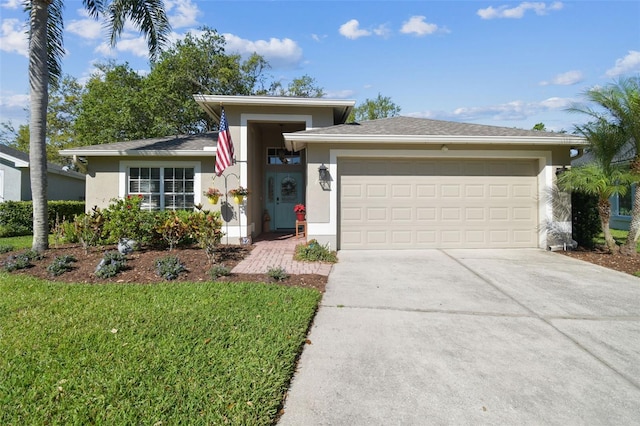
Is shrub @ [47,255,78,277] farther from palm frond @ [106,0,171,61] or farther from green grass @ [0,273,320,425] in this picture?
palm frond @ [106,0,171,61]

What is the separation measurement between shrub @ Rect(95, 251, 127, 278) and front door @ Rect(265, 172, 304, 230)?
6.87 meters

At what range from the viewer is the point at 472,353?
332 cm

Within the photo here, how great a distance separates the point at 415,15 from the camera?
32.0 ft

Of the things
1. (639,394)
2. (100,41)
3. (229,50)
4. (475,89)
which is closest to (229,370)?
(639,394)

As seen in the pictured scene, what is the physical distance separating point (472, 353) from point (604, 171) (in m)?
7.06

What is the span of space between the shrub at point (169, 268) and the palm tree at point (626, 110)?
9.35 m

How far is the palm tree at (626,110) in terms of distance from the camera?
7.30 metres

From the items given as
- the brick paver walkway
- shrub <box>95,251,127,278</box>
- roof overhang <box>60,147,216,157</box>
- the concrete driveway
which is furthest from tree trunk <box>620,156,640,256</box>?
shrub <box>95,251,127,278</box>

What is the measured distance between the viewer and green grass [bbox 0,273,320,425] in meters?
2.34

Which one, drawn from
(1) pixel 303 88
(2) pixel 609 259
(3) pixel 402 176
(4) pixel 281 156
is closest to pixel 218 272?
(3) pixel 402 176

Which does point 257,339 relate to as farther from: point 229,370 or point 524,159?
point 524,159

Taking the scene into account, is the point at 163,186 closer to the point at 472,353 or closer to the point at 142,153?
the point at 142,153

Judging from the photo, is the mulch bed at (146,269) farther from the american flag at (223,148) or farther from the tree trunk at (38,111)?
the american flag at (223,148)

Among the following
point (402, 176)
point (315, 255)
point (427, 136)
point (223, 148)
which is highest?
point (427, 136)
